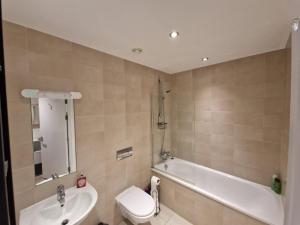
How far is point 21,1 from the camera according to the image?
0.99 meters

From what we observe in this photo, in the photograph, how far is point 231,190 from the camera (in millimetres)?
2277

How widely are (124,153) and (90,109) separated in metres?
0.86

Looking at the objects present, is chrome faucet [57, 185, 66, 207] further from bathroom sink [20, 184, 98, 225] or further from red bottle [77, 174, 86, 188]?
red bottle [77, 174, 86, 188]

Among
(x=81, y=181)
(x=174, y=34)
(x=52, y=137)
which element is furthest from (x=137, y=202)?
(x=174, y=34)

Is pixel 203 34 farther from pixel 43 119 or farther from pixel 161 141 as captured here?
pixel 161 141

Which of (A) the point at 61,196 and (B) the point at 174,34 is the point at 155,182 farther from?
(B) the point at 174,34

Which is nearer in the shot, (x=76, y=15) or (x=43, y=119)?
(x=76, y=15)

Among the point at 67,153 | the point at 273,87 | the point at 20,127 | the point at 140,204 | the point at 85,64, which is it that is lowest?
the point at 140,204

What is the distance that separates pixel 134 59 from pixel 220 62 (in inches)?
57.5

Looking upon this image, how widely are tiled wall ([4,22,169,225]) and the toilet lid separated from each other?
5.3 inches

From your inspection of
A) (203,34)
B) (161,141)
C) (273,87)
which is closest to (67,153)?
(161,141)

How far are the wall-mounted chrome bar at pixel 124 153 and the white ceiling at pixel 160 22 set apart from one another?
4.71ft

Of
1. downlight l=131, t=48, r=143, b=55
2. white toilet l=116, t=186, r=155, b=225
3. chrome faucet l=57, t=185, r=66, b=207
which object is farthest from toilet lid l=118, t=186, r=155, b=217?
downlight l=131, t=48, r=143, b=55

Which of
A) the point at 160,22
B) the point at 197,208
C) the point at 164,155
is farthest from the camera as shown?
the point at 164,155
